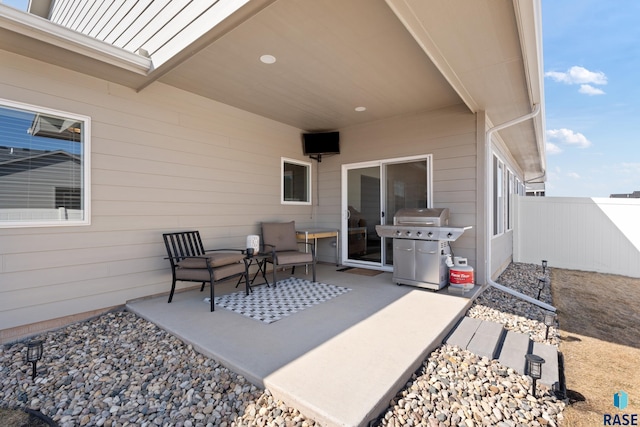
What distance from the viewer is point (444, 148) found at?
16.3ft

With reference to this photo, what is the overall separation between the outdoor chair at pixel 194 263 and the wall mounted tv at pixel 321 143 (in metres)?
3.02

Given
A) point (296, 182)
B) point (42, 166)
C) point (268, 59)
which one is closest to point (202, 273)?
point (42, 166)

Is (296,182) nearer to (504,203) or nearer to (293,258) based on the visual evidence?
(293,258)

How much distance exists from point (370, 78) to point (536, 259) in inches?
257

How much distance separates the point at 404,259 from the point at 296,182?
2828 millimetres

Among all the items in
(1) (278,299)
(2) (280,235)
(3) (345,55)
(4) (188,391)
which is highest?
(3) (345,55)

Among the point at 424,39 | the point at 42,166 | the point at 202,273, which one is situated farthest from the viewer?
the point at 202,273

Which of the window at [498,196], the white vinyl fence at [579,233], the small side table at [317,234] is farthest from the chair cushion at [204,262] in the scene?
the white vinyl fence at [579,233]

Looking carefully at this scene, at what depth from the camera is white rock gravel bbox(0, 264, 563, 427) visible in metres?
1.83

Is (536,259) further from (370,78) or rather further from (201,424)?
(201,424)

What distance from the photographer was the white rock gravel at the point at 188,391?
183 cm

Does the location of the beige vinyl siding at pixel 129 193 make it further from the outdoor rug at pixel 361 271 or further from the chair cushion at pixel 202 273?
the outdoor rug at pixel 361 271

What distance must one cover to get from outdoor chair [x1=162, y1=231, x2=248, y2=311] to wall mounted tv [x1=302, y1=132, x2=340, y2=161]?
9.91 feet

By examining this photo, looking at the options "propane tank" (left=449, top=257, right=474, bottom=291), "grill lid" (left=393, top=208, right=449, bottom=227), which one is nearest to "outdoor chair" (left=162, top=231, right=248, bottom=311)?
"grill lid" (left=393, top=208, right=449, bottom=227)
